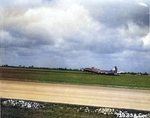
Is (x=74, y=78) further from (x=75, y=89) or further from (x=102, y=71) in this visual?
(x=102, y=71)

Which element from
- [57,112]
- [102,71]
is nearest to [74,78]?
[102,71]

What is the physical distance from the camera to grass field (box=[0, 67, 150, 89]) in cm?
277

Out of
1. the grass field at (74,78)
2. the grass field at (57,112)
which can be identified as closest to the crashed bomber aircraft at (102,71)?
the grass field at (74,78)

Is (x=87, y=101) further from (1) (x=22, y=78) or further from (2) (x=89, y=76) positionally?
(1) (x=22, y=78)

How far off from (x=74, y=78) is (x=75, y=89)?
0.47ft

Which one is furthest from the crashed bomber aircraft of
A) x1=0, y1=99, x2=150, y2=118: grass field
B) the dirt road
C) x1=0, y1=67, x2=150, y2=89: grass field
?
x1=0, y1=99, x2=150, y2=118: grass field

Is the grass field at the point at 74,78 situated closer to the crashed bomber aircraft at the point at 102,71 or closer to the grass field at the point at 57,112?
the crashed bomber aircraft at the point at 102,71

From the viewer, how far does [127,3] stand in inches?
106

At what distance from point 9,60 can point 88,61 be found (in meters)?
1.05

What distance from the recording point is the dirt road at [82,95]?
9.09ft

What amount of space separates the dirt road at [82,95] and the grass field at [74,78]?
59 mm

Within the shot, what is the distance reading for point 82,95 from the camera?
288 cm

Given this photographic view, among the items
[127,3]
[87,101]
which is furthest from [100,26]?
[87,101]

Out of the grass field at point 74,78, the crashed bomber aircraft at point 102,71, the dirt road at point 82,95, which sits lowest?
the dirt road at point 82,95
